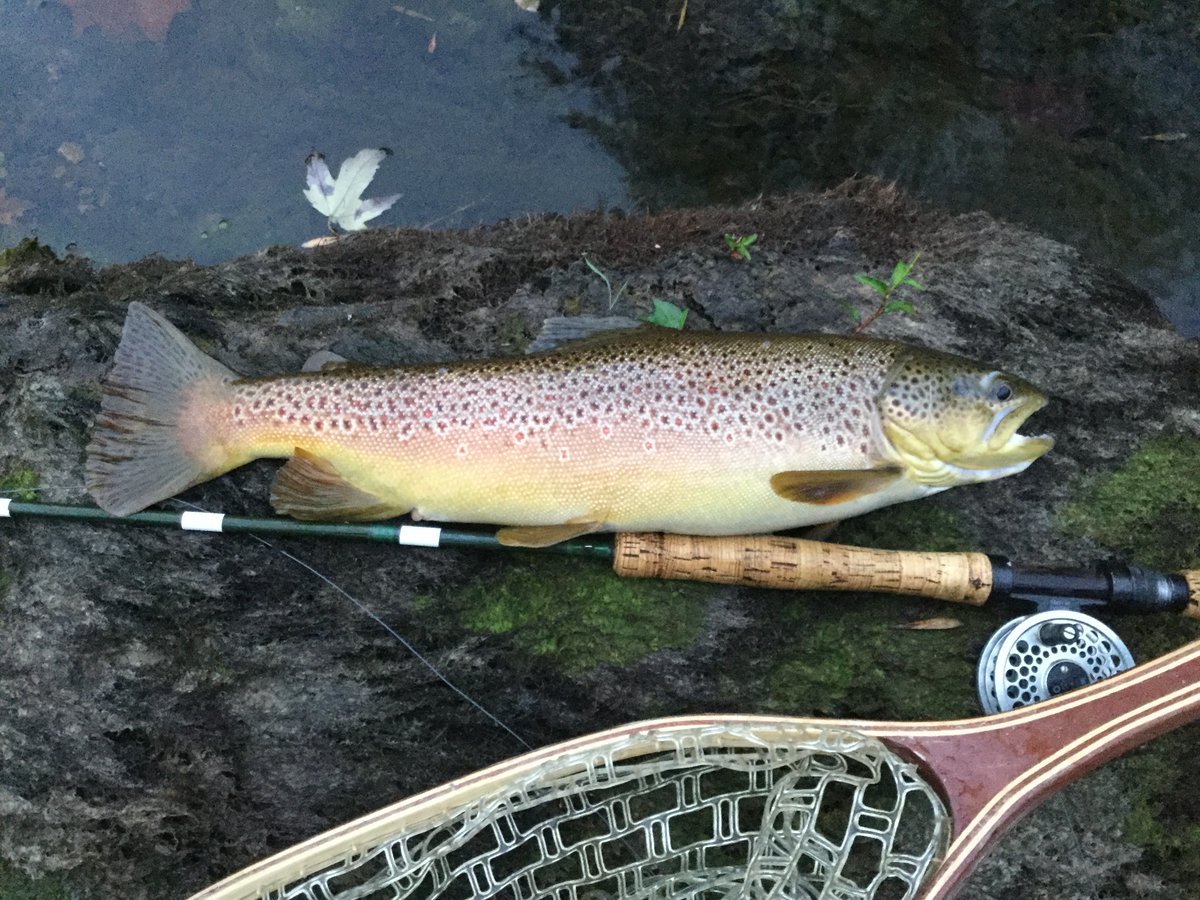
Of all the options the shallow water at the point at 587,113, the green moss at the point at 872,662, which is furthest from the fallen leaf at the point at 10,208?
the green moss at the point at 872,662

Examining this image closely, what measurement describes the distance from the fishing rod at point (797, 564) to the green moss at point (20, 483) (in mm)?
31

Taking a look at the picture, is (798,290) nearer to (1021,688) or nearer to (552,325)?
(552,325)

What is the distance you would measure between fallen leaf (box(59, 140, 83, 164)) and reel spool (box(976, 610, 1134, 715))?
3843 millimetres

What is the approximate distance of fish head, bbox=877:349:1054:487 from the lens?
2.30 m

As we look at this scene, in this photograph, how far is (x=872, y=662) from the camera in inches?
96.0

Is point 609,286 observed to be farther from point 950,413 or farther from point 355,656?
point 355,656

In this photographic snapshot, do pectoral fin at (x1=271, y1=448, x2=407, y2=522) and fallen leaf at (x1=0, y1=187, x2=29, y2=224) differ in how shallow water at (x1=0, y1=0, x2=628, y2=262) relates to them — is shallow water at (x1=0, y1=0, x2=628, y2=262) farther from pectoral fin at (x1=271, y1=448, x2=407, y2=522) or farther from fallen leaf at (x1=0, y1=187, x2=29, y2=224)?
pectoral fin at (x1=271, y1=448, x2=407, y2=522)

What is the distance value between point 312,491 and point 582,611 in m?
0.83

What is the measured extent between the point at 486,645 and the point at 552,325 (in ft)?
3.12

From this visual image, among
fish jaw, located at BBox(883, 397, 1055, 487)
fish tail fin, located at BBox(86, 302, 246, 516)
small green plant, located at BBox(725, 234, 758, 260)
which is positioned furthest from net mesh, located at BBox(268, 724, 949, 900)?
small green plant, located at BBox(725, 234, 758, 260)

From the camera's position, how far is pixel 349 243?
3.02 metres

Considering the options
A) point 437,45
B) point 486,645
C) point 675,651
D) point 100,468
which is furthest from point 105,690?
point 437,45

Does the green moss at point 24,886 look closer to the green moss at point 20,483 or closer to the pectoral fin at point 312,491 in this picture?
the green moss at point 20,483

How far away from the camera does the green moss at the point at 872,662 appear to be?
2.42 m
